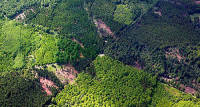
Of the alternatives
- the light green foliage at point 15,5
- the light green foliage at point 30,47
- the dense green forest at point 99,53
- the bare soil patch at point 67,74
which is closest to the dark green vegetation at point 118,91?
the dense green forest at point 99,53

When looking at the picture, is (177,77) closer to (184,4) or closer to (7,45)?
(184,4)

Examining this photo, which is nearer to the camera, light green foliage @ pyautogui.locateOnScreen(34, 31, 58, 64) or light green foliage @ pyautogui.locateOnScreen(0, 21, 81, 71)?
light green foliage @ pyautogui.locateOnScreen(0, 21, 81, 71)

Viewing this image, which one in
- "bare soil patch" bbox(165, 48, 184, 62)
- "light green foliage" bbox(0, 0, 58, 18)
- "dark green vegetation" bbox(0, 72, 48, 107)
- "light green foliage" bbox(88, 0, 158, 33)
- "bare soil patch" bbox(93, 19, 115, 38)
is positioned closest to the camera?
"dark green vegetation" bbox(0, 72, 48, 107)

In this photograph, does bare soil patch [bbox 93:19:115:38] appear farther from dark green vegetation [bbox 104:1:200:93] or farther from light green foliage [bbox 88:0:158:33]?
dark green vegetation [bbox 104:1:200:93]

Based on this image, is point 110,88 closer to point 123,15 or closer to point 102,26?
point 102,26

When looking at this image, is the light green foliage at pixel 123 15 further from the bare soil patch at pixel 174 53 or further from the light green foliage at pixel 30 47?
the light green foliage at pixel 30 47

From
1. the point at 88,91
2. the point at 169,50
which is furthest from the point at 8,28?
the point at 169,50

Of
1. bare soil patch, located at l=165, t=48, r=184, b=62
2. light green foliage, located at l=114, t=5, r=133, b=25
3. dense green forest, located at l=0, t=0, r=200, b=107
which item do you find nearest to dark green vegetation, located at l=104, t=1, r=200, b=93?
bare soil patch, located at l=165, t=48, r=184, b=62
